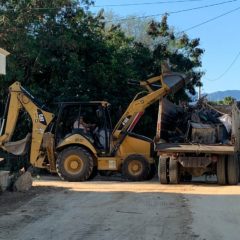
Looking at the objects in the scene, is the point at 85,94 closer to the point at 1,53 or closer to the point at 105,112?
the point at 105,112

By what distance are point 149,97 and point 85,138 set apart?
106 inches

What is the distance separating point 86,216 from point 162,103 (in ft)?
30.5

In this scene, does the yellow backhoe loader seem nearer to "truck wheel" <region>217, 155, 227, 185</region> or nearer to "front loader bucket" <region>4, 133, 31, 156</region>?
"front loader bucket" <region>4, 133, 31, 156</region>

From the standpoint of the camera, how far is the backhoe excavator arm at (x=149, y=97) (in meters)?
20.2

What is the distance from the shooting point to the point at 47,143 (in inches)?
802

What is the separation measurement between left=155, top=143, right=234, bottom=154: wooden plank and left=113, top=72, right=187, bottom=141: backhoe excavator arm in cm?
227

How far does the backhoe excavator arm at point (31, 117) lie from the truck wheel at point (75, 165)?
4.12 ft

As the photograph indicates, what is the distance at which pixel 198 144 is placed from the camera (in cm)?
1831

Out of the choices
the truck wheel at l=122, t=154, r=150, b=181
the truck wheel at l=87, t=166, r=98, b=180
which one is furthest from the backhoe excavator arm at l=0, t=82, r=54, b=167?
the truck wheel at l=122, t=154, r=150, b=181

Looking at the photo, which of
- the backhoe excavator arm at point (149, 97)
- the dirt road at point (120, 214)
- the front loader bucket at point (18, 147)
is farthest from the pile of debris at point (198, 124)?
the front loader bucket at point (18, 147)

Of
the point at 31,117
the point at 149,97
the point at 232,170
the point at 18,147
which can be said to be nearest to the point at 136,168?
the point at 149,97

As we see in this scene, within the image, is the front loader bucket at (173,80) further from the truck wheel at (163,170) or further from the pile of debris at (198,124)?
the truck wheel at (163,170)

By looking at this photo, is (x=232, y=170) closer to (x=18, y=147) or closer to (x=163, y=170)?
(x=163, y=170)

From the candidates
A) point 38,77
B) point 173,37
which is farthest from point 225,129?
point 173,37
